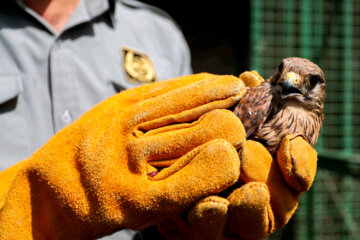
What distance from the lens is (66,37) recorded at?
202 cm

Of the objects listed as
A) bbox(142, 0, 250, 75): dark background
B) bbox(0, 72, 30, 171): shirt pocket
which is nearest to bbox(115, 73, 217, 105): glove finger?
bbox(0, 72, 30, 171): shirt pocket

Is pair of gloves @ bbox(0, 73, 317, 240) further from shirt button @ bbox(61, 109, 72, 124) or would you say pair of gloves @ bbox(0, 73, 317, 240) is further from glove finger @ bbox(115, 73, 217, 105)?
shirt button @ bbox(61, 109, 72, 124)

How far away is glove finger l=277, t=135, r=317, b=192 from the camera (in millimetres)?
1353

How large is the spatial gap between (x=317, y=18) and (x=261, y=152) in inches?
130

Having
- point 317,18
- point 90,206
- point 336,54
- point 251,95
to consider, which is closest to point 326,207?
point 336,54

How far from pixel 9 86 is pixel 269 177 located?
3.70 feet

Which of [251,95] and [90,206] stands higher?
[251,95]

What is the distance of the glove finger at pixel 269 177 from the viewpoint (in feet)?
4.51

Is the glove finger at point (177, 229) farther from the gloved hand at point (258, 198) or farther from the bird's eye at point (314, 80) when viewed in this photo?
the bird's eye at point (314, 80)

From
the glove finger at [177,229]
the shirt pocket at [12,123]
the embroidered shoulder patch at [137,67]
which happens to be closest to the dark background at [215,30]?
the embroidered shoulder patch at [137,67]

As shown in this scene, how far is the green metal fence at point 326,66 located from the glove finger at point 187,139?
279cm

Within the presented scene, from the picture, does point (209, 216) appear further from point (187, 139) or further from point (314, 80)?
point (314, 80)

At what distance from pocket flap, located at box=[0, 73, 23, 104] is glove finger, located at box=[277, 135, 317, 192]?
3.67 ft

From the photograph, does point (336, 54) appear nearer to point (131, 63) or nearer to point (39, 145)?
point (131, 63)
